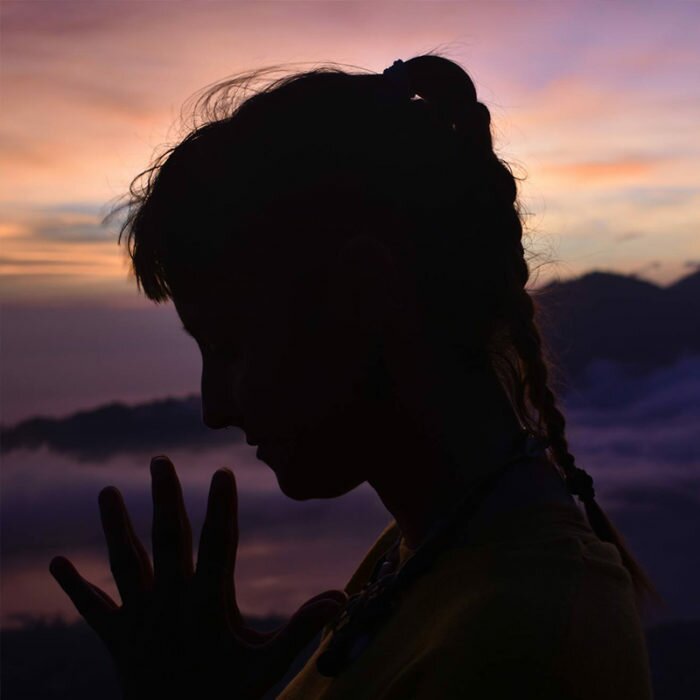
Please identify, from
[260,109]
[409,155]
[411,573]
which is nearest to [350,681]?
[411,573]

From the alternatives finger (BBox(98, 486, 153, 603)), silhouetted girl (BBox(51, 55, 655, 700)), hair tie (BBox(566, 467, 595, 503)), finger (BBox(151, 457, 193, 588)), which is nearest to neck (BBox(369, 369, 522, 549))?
silhouetted girl (BBox(51, 55, 655, 700))

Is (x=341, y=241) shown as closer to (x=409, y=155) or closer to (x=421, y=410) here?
(x=409, y=155)

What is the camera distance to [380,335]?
1994mm

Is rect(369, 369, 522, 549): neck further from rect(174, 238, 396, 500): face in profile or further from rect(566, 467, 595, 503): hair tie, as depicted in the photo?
rect(566, 467, 595, 503): hair tie

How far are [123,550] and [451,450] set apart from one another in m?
0.88

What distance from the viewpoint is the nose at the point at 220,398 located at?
86.4 inches

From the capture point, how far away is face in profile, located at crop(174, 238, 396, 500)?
6.64 ft

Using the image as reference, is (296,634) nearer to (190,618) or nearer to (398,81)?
(190,618)

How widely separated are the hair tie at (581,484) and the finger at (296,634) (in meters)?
0.63

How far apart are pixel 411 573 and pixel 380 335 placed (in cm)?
52

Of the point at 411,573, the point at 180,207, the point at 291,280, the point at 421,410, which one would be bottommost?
the point at 411,573

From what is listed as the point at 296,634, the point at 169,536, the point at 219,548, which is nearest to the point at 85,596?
the point at 169,536

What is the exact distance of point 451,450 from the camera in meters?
1.98

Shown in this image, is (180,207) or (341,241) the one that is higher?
(180,207)
